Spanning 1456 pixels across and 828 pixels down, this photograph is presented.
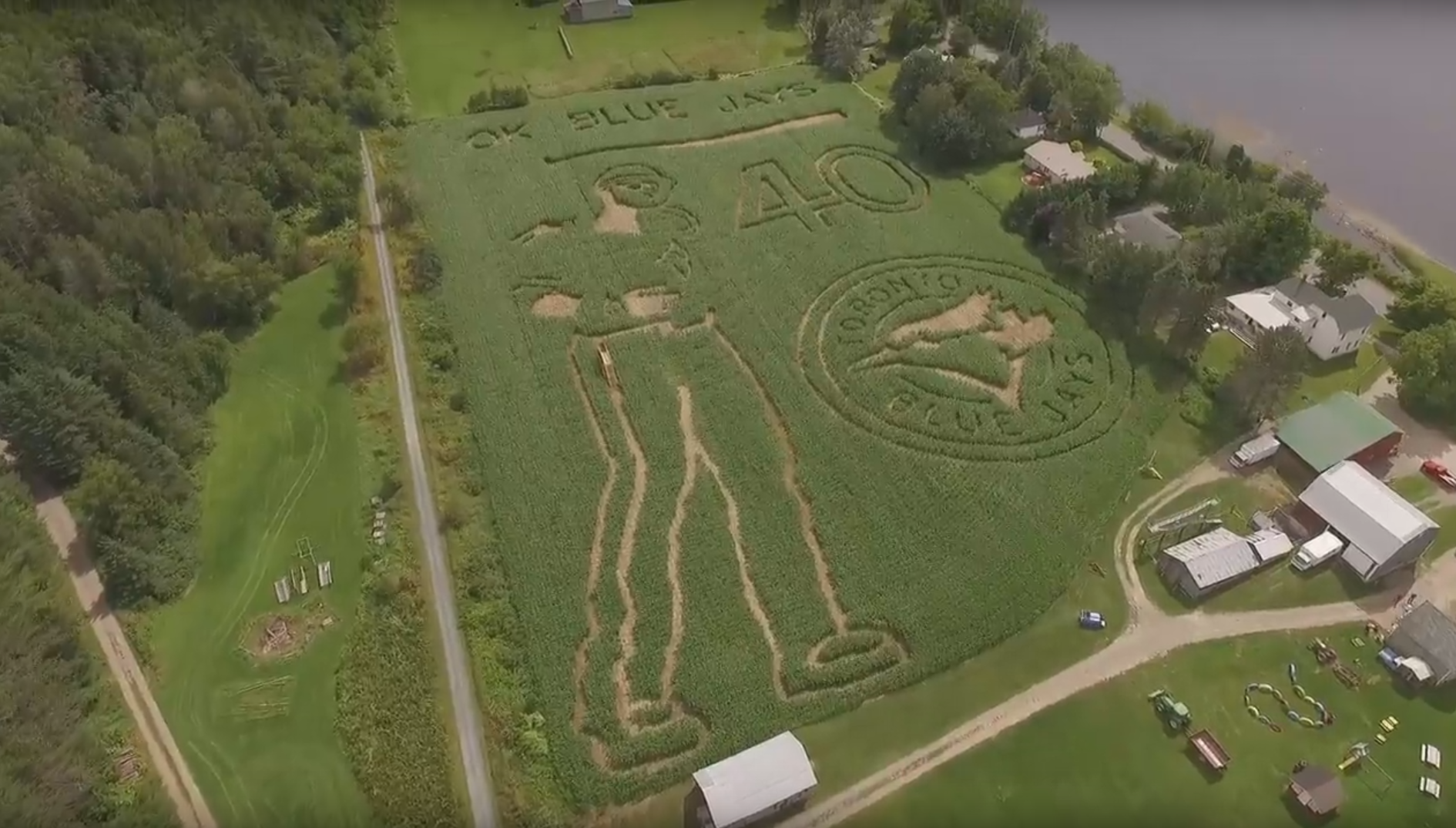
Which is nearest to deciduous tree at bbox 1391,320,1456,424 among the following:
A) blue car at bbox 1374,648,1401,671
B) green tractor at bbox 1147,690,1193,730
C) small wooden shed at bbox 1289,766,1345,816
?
blue car at bbox 1374,648,1401,671

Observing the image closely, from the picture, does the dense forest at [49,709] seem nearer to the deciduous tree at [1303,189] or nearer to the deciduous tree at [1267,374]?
the deciduous tree at [1267,374]

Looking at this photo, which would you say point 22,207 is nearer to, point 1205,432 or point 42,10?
point 42,10

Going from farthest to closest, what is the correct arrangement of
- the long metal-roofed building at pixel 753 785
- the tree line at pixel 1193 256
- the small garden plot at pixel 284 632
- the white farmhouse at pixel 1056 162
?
the white farmhouse at pixel 1056 162
the tree line at pixel 1193 256
the small garden plot at pixel 284 632
the long metal-roofed building at pixel 753 785

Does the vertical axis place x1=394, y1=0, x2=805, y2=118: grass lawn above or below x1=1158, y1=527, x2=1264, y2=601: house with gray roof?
above

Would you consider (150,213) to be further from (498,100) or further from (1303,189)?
(1303,189)

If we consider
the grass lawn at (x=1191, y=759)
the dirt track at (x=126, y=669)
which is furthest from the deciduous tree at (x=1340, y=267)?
the dirt track at (x=126, y=669)

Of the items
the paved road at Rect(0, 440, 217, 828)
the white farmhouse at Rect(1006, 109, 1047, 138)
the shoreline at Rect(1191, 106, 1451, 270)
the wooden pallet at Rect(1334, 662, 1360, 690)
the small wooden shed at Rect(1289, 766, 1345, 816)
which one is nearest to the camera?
the small wooden shed at Rect(1289, 766, 1345, 816)

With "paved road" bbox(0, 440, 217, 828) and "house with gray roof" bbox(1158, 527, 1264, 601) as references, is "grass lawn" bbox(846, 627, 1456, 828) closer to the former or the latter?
"house with gray roof" bbox(1158, 527, 1264, 601)
